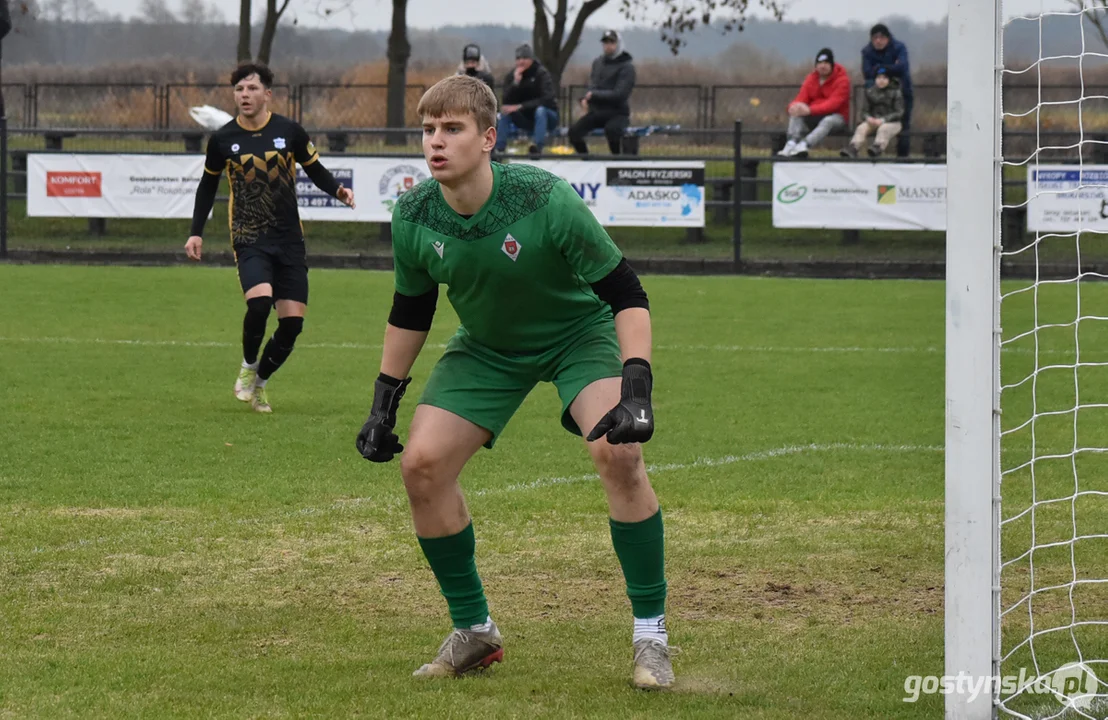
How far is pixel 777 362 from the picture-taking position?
12.8 m

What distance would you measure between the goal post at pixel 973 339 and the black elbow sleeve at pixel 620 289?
0.99 m

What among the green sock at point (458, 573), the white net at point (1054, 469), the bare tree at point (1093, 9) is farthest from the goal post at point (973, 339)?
the green sock at point (458, 573)

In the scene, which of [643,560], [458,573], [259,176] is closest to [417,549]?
[458,573]

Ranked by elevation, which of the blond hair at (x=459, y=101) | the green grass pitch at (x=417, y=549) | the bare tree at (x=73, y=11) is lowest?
the green grass pitch at (x=417, y=549)

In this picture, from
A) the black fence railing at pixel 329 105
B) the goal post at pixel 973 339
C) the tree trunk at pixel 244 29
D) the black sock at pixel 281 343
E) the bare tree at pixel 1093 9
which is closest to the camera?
the goal post at pixel 973 339

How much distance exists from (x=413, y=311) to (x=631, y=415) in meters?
0.90

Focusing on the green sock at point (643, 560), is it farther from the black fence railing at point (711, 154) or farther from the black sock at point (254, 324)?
the black fence railing at point (711, 154)

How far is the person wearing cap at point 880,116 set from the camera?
22.0 meters

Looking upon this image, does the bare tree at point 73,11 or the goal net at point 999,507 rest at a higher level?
the bare tree at point 73,11

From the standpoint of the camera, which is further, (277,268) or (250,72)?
(277,268)

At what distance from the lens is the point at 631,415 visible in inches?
172

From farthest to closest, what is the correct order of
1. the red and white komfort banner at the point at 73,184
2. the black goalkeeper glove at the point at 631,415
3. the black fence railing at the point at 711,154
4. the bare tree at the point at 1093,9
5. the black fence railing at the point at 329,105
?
1. the black fence railing at the point at 329,105
2. the red and white komfort banner at the point at 73,184
3. the black fence railing at the point at 711,154
4. the bare tree at the point at 1093,9
5. the black goalkeeper glove at the point at 631,415

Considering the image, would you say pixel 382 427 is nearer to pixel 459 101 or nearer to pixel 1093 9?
pixel 459 101

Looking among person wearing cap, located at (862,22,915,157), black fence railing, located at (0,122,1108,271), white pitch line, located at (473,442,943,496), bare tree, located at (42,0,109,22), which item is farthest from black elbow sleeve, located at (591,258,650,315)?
bare tree, located at (42,0,109,22)
